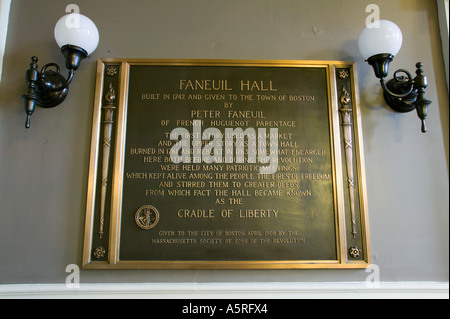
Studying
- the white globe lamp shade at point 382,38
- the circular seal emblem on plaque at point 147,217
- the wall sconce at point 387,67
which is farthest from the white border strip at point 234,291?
the white globe lamp shade at point 382,38

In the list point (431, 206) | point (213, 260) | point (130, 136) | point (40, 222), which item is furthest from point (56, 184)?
point (431, 206)

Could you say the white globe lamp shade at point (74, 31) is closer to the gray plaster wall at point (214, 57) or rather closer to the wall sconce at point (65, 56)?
the wall sconce at point (65, 56)

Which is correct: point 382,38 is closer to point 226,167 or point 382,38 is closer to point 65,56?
point 226,167

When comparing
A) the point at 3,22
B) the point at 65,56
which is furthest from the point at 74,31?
the point at 3,22

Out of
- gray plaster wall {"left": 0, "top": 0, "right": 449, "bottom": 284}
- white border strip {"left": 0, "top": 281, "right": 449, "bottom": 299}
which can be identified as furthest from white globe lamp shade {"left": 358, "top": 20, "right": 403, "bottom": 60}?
white border strip {"left": 0, "top": 281, "right": 449, "bottom": 299}

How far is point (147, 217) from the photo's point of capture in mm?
2014

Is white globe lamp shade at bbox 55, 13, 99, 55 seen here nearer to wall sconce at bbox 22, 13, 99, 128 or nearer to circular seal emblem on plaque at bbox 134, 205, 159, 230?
wall sconce at bbox 22, 13, 99, 128

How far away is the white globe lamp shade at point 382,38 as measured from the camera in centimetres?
203

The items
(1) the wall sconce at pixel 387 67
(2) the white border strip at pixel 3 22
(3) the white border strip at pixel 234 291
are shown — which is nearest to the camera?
(3) the white border strip at pixel 234 291

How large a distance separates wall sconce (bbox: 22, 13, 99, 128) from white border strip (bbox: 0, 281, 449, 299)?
1055 mm

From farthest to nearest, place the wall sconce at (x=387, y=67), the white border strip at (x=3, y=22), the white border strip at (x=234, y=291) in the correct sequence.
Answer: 1. the white border strip at (x=3, y=22)
2. the wall sconce at (x=387, y=67)
3. the white border strip at (x=234, y=291)

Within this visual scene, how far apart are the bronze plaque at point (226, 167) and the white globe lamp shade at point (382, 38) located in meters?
0.22

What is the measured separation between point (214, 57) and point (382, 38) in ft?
3.67

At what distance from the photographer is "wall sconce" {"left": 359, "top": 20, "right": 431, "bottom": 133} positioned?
2029 mm
